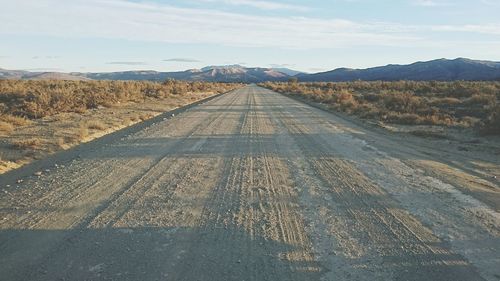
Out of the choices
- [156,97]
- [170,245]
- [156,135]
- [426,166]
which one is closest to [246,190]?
[170,245]

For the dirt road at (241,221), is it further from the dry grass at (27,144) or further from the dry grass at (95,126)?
the dry grass at (95,126)

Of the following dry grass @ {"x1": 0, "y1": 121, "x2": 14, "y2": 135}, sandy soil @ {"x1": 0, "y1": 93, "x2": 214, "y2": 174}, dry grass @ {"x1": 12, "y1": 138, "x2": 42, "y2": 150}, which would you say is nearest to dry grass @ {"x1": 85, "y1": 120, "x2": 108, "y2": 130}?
sandy soil @ {"x1": 0, "y1": 93, "x2": 214, "y2": 174}

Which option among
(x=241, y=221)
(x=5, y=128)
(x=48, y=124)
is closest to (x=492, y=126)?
(x=241, y=221)

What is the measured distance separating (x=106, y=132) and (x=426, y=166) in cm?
1067

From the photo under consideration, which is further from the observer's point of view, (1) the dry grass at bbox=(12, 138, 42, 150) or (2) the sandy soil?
(1) the dry grass at bbox=(12, 138, 42, 150)

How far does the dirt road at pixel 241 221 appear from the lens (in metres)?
4.61

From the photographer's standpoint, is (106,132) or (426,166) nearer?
(426,166)

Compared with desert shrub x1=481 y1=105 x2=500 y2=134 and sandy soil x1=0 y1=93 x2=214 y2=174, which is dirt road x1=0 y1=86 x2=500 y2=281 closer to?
sandy soil x1=0 y1=93 x2=214 y2=174

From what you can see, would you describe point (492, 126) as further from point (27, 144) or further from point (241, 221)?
point (27, 144)

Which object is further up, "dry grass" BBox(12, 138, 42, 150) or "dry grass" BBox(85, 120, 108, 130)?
"dry grass" BBox(12, 138, 42, 150)

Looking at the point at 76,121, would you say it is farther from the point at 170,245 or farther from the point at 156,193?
the point at 170,245

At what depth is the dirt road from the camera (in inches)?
181

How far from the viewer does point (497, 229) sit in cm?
591

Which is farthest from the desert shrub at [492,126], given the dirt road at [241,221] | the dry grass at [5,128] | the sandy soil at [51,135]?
the dry grass at [5,128]
